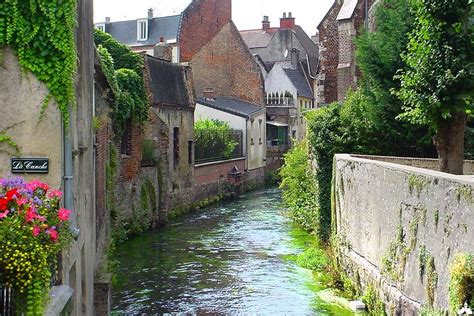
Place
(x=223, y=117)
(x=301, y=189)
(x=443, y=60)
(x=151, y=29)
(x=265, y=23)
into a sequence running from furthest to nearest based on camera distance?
(x=265, y=23)
(x=151, y=29)
(x=223, y=117)
(x=301, y=189)
(x=443, y=60)

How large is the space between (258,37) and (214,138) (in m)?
32.9

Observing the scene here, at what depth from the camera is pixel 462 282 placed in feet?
25.2

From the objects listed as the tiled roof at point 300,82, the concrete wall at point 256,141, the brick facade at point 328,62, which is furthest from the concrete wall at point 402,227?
the tiled roof at point 300,82

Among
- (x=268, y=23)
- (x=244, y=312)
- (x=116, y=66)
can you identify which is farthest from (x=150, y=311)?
(x=268, y=23)

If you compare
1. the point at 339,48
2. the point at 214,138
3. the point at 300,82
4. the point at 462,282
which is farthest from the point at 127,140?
the point at 300,82

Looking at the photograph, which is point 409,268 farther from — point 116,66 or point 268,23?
point 268,23

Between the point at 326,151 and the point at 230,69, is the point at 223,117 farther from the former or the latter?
the point at 326,151

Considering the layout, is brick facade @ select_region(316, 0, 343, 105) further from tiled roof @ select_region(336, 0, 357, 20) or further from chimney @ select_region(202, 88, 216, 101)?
chimney @ select_region(202, 88, 216, 101)

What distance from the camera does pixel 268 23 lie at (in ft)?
227

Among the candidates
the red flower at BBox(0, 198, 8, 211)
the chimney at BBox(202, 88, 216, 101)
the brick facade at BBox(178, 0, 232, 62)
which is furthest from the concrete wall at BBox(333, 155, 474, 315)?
the brick facade at BBox(178, 0, 232, 62)

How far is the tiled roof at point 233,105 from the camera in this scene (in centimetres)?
4142

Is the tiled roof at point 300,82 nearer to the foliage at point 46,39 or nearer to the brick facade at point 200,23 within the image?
the brick facade at point 200,23

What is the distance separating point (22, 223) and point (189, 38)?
1540 inches

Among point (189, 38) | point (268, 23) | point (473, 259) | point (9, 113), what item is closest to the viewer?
point (9, 113)
